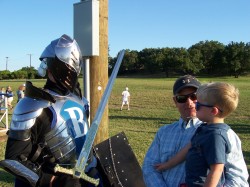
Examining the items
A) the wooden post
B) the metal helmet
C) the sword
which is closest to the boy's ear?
the sword

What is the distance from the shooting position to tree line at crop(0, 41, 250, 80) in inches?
3558

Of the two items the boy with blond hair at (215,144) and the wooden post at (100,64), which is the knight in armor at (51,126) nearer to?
the boy with blond hair at (215,144)

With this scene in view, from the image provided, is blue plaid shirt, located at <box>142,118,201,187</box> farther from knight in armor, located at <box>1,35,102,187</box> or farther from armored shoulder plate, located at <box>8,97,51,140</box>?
armored shoulder plate, located at <box>8,97,51,140</box>

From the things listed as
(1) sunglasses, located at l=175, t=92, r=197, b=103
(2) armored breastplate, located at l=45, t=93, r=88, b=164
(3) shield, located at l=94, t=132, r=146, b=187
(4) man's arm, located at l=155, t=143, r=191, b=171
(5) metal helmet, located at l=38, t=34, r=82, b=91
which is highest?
(5) metal helmet, located at l=38, t=34, r=82, b=91

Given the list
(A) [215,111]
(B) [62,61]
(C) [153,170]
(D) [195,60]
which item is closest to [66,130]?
(B) [62,61]

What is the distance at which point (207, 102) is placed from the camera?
212cm

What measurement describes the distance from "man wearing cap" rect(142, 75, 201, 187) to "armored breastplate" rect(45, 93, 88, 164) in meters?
0.52

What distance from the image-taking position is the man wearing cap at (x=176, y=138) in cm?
242

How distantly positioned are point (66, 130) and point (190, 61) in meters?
94.7

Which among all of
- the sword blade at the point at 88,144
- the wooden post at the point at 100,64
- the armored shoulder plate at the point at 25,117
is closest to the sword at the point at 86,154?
the sword blade at the point at 88,144

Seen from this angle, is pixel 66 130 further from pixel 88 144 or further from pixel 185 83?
pixel 185 83

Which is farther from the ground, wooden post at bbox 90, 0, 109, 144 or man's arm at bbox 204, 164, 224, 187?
wooden post at bbox 90, 0, 109, 144

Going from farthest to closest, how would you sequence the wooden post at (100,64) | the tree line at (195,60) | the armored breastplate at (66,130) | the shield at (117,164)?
the tree line at (195,60), the wooden post at (100,64), the shield at (117,164), the armored breastplate at (66,130)

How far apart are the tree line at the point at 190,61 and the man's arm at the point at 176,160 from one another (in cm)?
8629
